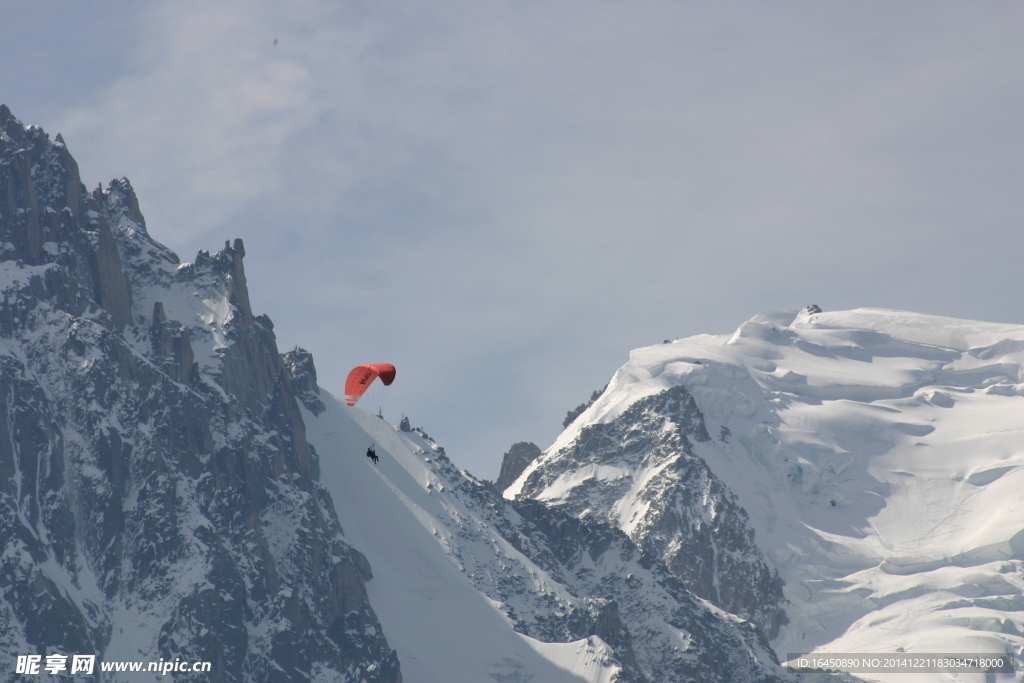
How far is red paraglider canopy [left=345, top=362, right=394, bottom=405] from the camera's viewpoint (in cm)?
18150

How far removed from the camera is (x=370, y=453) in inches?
7347

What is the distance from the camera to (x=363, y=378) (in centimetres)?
18375

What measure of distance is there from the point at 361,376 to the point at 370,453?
926 cm

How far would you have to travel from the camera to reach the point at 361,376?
184625 mm

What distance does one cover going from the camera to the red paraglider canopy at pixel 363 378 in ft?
595
